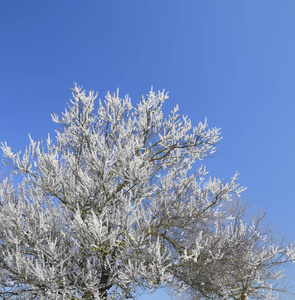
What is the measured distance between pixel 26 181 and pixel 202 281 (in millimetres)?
5837

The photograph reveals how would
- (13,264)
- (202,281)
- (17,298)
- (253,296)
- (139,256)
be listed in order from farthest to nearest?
(253,296) → (17,298) → (202,281) → (13,264) → (139,256)

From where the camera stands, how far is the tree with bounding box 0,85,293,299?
256 inches

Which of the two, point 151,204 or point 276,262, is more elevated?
point 151,204

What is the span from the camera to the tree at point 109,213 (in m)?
6.50

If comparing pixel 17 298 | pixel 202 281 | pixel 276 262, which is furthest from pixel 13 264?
pixel 276 262

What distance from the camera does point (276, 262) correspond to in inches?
347

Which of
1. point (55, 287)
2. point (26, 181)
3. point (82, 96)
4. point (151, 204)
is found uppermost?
point (82, 96)

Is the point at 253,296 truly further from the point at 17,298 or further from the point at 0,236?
the point at 0,236

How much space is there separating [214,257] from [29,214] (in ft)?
15.5

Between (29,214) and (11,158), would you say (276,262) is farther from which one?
(11,158)

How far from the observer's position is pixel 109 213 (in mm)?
7348

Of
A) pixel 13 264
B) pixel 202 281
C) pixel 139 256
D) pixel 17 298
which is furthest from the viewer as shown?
pixel 17 298

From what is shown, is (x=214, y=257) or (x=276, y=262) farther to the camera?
(x=276, y=262)

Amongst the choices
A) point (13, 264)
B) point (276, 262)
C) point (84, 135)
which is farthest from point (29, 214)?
point (276, 262)
